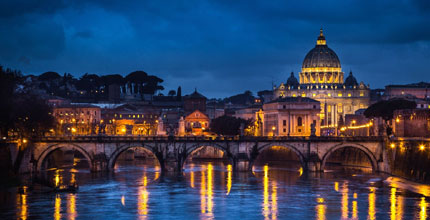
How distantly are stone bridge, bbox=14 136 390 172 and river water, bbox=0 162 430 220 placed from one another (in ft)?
10.3

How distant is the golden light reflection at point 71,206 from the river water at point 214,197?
92 mm

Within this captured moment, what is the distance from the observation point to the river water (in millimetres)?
73375

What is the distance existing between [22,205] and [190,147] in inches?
1658

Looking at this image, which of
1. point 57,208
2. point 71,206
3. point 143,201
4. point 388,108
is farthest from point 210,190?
point 388,108

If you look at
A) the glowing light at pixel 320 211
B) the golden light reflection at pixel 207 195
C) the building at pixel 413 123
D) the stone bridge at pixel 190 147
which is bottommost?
the glowing light at pixel 320 211

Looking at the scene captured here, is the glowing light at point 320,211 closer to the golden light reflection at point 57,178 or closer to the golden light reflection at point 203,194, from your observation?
the golden light reflection at point 203,194

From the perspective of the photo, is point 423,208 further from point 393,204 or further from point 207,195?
point 207,195

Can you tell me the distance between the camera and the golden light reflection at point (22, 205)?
7162 cm

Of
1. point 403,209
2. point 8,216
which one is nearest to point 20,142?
point 8,216

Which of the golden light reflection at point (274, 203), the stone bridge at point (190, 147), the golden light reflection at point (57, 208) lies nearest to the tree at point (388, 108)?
the stone bridge at point (190, 147)

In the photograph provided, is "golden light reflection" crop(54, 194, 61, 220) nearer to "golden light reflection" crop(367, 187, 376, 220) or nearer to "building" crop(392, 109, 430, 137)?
"golden light reflection" crop(367, 187, 376, 220)

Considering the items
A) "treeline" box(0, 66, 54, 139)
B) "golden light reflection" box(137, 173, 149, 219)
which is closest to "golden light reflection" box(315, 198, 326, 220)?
"golden light reflection" box(137, 173, 149, 219)

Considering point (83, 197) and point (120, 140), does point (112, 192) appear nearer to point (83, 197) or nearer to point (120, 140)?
point (83, 197)

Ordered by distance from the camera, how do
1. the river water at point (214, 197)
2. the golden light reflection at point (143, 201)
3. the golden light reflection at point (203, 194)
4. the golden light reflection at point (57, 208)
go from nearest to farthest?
the golden light reflection at point (57, 208), the river water at point (214, 197), the golden light reflection at point (143, 201), the golden light reflection at point (203, 194)
